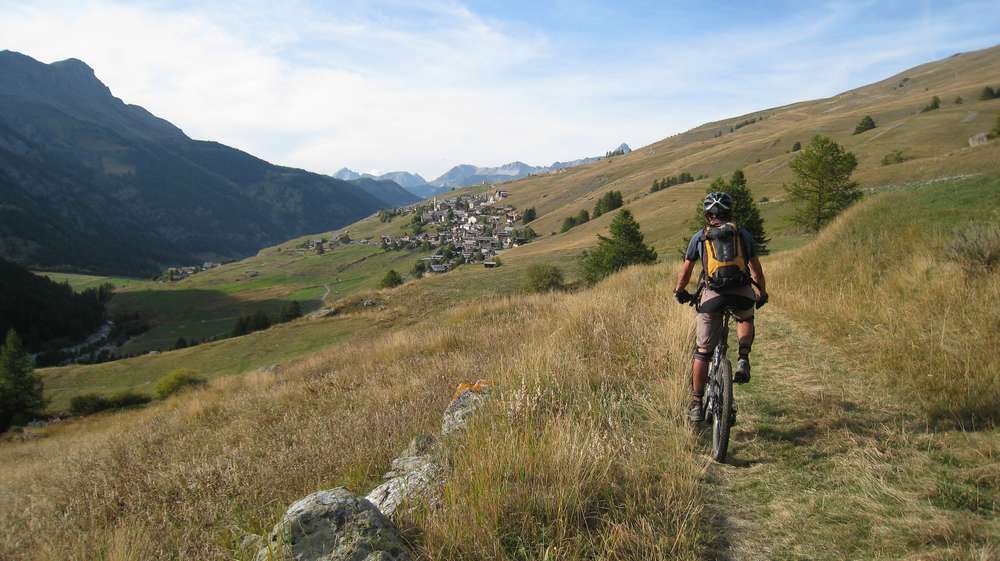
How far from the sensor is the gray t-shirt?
482cm

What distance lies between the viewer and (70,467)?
7473 millimetres

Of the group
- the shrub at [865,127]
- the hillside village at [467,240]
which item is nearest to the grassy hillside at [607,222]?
the shrub at [865,127]

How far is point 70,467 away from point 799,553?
32.1ft

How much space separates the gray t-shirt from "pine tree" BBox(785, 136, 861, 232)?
125ft

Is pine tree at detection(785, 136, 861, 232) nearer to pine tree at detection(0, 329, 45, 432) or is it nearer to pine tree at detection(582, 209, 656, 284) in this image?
pine tree at detection(582, 209, 656, 284)

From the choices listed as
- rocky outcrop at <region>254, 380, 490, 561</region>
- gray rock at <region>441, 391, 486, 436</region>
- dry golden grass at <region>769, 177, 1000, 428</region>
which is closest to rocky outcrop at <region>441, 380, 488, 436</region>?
gray rock at <region>441, 391, 486, 436</region>

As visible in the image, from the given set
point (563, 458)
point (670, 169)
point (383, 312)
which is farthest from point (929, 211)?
point (670, 169)

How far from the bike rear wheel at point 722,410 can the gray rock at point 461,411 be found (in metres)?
2.30

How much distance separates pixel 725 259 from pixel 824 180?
40.0 metres

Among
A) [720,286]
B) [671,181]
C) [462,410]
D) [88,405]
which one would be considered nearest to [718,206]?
[720,286]

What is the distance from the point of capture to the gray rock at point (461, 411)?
16.2 feet

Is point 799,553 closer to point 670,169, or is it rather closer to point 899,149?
point 899,149

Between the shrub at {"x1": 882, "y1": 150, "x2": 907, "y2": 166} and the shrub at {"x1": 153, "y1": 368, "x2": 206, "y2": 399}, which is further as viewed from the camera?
the shrub at {"x1": 882, "y1": 150, "x2": 907, "y2": 166}

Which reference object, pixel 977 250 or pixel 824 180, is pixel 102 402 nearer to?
pixel 977 250
